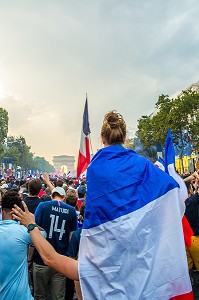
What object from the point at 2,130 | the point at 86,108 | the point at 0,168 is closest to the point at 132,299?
the point at 86,108

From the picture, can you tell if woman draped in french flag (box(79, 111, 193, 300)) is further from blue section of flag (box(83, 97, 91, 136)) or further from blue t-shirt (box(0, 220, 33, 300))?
blue section of flag (box(83, 97, 91, 136))

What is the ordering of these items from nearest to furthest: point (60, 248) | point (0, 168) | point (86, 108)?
point (60, 248), point (86, 108), point (0, 168)

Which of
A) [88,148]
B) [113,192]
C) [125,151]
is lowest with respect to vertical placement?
[113,192]

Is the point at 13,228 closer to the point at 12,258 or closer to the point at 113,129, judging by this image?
the point at 12,258

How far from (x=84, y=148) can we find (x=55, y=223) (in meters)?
4.22

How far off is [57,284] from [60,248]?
1.72 feet

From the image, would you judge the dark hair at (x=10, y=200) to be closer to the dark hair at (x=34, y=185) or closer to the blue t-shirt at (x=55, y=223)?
the blue t-shirt at (x=55, y=223)

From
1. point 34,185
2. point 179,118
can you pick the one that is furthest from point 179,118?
point 34,185

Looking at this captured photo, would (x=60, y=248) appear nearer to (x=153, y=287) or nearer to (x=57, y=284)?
(x=57, y=284)

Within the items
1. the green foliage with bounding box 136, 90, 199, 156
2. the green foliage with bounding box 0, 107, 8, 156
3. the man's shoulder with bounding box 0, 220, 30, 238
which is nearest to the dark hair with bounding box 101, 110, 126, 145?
the man's shoulder with bounding box 0, 220, 30, 238

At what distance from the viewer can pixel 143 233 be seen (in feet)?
6.39

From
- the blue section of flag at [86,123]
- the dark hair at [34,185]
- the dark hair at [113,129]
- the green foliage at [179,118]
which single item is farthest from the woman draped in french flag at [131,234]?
the green foliage at [179,118]

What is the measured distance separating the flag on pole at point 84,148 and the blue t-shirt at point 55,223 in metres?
3.53

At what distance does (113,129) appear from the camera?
2248 mm
